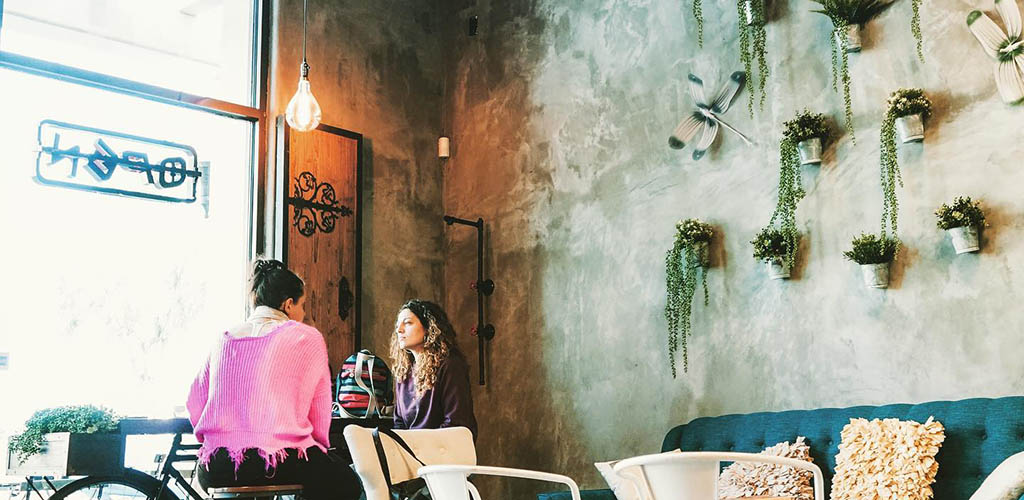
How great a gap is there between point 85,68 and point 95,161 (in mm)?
491

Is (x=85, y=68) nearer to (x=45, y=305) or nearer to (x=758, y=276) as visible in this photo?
(x=45, y=305)

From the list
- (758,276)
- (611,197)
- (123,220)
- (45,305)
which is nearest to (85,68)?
(123,220)

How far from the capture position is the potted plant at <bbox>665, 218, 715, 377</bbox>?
4835 millimetres

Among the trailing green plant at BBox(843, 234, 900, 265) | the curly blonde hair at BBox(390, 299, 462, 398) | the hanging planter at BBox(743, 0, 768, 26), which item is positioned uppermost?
the hanging planter at BBox(743, 0, 768, 26)

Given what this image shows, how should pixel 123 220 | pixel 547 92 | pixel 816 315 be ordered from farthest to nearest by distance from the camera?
pixel 547 92
pixel 123 220
pixel 816 315

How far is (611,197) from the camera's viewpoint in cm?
540

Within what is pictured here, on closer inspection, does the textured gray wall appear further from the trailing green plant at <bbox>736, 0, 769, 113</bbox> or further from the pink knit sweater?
the pink knit sweater

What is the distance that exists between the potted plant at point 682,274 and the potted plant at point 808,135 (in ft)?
2.01

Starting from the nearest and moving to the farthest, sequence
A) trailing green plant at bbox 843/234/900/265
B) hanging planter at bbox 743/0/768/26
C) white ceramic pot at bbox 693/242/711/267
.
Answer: trailing green plant at bbox 843/234/900/265 → hanging planter at bbox 743/0/768/26 → white ceramic pot at bbox 693/242/711/267

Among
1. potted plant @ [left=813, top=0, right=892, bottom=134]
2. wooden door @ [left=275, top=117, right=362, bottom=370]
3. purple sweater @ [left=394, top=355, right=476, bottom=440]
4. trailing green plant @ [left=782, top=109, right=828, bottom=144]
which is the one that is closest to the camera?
potted plant @ [left=813, top=0, right=892, bottom=134]

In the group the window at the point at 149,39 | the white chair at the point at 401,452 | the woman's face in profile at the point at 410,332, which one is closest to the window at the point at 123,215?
the window at the point at 149,39

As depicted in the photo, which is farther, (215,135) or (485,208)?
(485,208)

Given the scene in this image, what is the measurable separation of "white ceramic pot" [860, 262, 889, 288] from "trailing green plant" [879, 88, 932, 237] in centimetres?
15

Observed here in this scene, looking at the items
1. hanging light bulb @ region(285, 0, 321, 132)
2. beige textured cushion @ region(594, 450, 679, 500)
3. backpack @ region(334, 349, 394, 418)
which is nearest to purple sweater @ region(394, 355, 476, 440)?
backpack @ region(334, 349, 394, 418)
